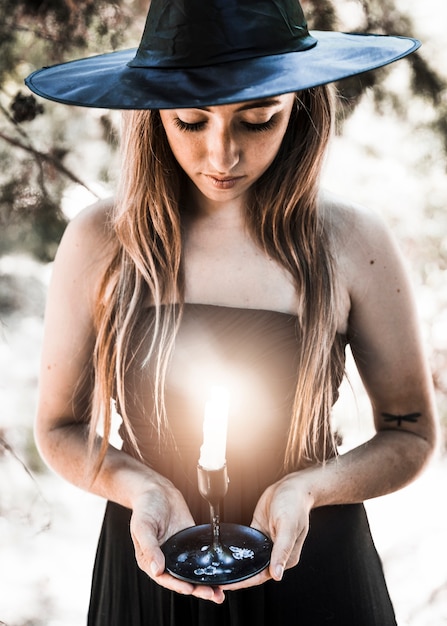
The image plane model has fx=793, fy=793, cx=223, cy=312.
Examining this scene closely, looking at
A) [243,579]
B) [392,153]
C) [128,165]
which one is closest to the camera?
[243,579]

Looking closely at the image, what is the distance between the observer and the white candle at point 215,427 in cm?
105

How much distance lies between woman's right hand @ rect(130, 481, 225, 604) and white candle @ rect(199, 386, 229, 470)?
177 millimetres

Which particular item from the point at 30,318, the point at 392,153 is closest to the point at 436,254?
the point at 392,153

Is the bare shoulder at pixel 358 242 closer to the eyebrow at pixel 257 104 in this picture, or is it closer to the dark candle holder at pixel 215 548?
the eyebrow at pixel 257 104

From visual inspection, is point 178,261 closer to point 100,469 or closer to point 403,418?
point 100,469

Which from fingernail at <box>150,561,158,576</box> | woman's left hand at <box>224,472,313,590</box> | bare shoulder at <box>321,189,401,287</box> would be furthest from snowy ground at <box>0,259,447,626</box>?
fingernail at <box>150,561,158,576</box>

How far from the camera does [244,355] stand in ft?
4.82

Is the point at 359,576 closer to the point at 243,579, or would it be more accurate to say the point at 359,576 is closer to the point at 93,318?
the point at 243,579

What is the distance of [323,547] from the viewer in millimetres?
1484

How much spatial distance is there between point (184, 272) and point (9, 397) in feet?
5.10

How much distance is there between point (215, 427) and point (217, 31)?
546 mm

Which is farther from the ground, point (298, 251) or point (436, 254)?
point (298, 251)

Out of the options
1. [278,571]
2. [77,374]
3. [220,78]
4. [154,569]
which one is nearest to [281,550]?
[278,571]

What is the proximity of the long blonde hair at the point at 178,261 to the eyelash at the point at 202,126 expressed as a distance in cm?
15
